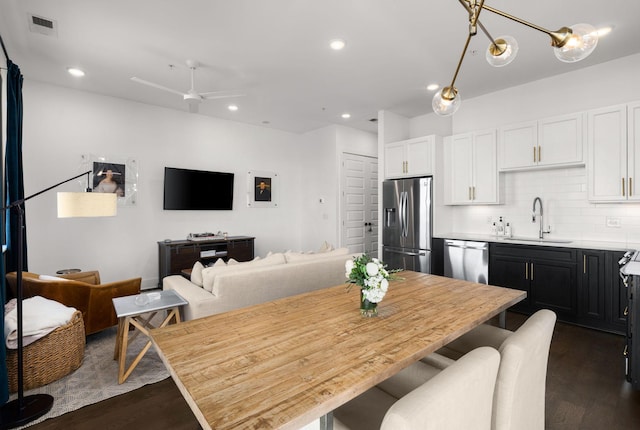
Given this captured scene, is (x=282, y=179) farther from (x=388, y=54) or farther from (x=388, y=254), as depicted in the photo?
(x=388, y=54)

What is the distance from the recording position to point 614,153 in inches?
136

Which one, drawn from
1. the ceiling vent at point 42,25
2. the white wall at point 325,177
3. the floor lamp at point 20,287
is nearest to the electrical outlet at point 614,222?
the white wall at point 325,177

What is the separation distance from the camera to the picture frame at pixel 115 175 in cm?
468

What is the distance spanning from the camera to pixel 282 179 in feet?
22.7

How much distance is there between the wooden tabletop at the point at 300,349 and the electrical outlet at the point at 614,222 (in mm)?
2598

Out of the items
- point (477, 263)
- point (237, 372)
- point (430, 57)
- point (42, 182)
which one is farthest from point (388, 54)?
point (42, 182)

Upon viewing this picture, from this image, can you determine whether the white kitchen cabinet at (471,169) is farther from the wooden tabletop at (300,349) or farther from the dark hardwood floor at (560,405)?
the wooden tabletop at (300,349)

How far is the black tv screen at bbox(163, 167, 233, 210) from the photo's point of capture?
528 cm

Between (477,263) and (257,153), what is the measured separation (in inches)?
177

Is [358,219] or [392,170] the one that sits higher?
[392,170]

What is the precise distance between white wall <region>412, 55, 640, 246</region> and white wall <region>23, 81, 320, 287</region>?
341 centimetres

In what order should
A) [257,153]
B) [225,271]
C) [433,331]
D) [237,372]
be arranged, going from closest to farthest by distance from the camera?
[237,372] < [433,331] < [225,271] < [257,153]

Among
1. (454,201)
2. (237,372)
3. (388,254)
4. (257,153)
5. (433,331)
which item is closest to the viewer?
(237,372)

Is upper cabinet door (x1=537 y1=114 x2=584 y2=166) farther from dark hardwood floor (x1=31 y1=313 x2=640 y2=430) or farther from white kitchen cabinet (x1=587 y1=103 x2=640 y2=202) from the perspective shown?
dark hardwood floor (x1=31 y1=313 x2=640 y2=430)
